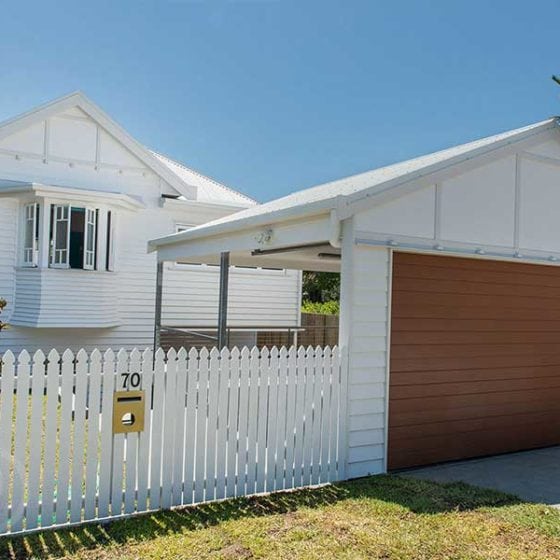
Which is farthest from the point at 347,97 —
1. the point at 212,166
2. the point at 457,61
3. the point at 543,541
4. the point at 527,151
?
the point at 543,541

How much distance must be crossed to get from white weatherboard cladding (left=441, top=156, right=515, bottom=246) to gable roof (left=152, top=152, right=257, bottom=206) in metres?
8.88

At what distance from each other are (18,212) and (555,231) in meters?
10.9

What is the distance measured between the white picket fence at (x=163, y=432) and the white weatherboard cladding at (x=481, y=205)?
90.7 inches

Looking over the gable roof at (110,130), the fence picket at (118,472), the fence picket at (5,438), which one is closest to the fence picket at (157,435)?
the fence picket at (118,472)

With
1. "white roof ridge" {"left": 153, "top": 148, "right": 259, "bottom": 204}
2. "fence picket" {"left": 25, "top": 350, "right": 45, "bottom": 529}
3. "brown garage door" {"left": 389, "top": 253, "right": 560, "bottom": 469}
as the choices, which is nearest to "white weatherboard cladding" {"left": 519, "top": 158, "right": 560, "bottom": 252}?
"brown garage door" {"left": 389, "top": 253, "right": 560, "bottom": 469}

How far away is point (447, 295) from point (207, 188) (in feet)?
38.6

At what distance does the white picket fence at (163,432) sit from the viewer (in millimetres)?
4328

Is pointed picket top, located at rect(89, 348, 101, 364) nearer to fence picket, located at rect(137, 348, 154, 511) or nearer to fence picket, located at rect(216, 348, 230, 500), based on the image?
fence picket, located at rect(137, 348, 154, 511)

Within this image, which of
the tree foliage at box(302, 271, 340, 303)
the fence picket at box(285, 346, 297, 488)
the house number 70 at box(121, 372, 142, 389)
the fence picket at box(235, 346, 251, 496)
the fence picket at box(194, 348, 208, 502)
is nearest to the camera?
the house number 70 at box(121, 372, 142, 389)

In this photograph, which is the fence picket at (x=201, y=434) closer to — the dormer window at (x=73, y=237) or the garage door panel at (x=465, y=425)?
the garage door panel at (x=465, y=425)

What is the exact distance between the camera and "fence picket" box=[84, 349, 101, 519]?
179 inches

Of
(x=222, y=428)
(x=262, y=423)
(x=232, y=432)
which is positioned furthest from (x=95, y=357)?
(x=262, y=423)

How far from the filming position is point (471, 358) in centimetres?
711

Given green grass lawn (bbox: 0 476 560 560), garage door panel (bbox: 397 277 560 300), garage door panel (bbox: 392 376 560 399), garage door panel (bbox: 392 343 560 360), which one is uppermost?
garage door panel (bbox: 397 277 560 300)
